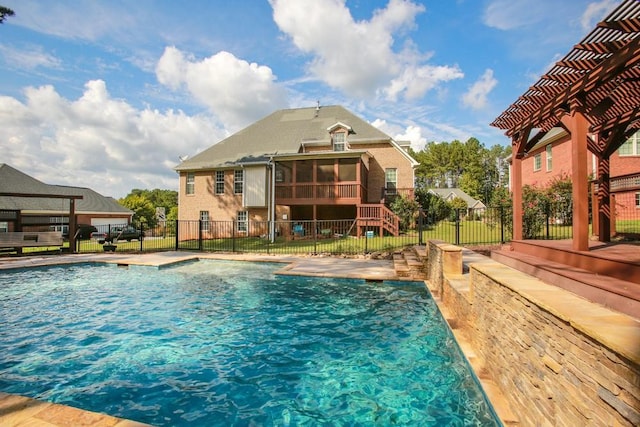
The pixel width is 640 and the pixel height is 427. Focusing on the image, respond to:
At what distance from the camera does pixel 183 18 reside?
10.2 m

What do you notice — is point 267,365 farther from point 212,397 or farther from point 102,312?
point 102,312

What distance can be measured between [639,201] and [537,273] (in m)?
16.7

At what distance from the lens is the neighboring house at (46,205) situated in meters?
29.5

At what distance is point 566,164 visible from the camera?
19297 millimetres

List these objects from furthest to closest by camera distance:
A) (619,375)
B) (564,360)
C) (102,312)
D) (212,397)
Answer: (102,312) → (212,397) → (564,360) → (619,375)

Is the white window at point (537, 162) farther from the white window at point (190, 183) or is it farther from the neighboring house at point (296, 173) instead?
the white window at point (190, 183)

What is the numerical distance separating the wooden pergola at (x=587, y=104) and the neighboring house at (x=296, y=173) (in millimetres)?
12248

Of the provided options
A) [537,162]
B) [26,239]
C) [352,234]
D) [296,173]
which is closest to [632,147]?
[537,162]

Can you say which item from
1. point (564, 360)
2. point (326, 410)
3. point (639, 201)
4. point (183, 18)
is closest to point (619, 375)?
point (564, 360)

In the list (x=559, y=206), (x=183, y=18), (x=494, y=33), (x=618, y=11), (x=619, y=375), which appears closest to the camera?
(x=619, y=375)

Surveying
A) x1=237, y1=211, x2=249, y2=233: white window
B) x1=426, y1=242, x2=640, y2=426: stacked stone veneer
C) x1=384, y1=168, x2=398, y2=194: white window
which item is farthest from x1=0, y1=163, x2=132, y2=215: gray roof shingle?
x1=426, y1=242, x2=640, y2=426: stacked stone veneer

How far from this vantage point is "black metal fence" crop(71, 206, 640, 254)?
40.8 feet

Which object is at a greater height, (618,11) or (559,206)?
(618,11)

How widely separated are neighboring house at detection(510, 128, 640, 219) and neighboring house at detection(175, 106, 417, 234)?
9.05 metres
